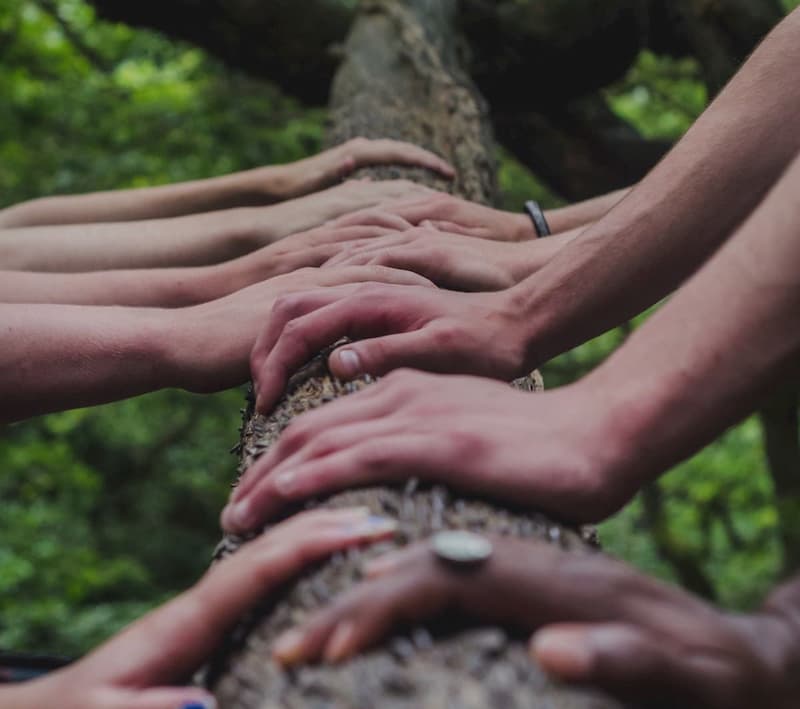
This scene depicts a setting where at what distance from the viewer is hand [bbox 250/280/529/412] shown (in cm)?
163

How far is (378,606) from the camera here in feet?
3.09

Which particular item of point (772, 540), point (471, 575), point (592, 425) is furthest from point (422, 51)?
point (772, 540)

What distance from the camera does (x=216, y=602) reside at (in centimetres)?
104

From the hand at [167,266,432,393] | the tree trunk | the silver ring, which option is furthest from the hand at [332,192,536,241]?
the silver ring

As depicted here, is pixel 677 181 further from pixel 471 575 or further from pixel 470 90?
pixel 470 90

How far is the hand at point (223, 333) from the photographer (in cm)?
198

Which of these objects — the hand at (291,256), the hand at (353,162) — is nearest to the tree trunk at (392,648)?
the hand at (291,256)

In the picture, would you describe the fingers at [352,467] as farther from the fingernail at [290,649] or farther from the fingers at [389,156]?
the fingers at [389,156]

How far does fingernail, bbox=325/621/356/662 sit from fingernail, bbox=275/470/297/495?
0.29m

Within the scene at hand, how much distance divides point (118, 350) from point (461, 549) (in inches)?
48.5

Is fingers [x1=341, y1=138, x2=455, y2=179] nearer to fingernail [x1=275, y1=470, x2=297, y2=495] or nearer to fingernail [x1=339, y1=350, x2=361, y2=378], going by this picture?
fingernail [x1=339, y1=350, x2=361, y2=378]

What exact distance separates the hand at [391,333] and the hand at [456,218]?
0.77 metres

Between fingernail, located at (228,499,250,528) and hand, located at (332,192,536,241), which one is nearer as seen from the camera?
fingernail, located at (228,499,250,528)

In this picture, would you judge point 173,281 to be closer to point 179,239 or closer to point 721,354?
point 179,239
